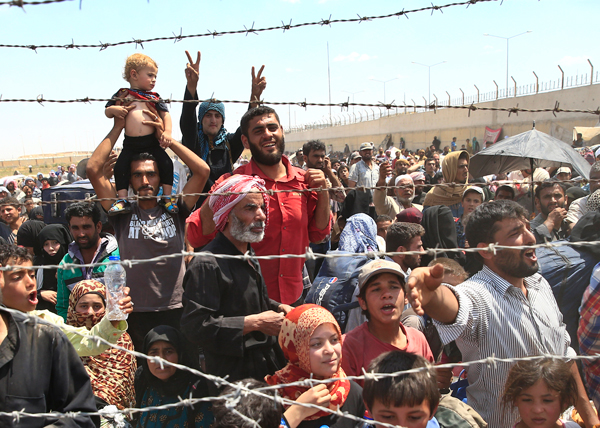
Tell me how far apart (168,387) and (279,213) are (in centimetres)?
124

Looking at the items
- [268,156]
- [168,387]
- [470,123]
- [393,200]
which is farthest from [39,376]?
[470,123]

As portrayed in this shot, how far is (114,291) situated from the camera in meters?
2.57

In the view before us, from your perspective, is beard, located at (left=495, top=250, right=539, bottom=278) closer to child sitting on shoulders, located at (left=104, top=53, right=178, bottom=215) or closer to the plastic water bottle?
the plastic water bottle

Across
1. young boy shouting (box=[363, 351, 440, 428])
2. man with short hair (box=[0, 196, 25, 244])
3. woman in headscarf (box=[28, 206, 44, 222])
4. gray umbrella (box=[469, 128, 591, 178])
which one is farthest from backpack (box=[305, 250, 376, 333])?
man with short hair (box=[0, 196, 25, 244])

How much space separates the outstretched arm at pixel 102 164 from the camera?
312 centimetres

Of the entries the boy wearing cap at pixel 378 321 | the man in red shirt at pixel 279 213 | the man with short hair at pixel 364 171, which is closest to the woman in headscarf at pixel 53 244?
the man in red shirt at pixel 279 213

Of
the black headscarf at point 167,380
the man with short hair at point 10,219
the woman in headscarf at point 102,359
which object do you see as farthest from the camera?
the man with short hair at point 10,219

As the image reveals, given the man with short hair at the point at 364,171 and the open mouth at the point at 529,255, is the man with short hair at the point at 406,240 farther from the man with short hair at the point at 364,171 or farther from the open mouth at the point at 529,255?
the man with short hair at the point at 364,171

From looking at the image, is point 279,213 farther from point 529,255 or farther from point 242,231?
point 529,255

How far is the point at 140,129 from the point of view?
3.36 metres

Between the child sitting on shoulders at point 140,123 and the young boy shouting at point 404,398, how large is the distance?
6.26ft

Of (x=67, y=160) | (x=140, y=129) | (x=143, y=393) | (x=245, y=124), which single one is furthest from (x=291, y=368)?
(x=67, y=160)

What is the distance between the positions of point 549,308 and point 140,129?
2.80 metres

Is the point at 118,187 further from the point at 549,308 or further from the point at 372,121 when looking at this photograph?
the point at 372,121
